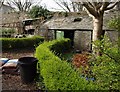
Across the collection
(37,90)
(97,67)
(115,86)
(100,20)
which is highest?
(100,20)

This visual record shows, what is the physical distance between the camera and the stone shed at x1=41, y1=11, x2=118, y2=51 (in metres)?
20.7

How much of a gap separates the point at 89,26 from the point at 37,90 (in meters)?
13.7

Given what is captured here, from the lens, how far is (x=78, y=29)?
21125mm

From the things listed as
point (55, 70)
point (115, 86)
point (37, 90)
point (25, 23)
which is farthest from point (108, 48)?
point (25, 23)

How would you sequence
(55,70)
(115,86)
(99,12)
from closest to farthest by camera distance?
(115,86) < (55,70) < (99,12)

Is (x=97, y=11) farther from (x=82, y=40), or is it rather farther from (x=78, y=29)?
(x=82, y=40)

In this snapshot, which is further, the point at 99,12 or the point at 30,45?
the point at 30,45

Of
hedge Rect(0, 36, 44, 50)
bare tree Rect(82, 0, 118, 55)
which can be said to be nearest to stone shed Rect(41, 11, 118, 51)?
hedge Rect(0, 36, 44, 50)

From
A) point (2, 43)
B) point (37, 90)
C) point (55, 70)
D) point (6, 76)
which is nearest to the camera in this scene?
point (55, 70)

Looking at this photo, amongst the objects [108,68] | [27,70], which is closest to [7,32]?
[27,70]

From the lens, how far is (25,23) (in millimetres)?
26641

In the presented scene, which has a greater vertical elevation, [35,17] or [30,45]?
[35,17]

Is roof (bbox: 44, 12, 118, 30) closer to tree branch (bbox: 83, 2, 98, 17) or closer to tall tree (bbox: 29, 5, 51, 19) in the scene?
tall tree (bbox: 29, 5, 51, 19)

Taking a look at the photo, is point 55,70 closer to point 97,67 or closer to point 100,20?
point 97,67
